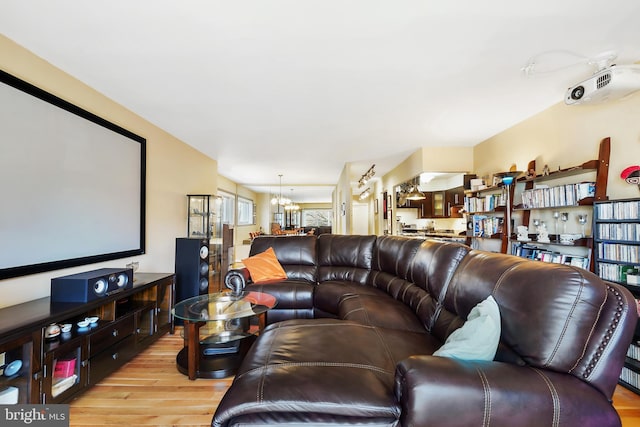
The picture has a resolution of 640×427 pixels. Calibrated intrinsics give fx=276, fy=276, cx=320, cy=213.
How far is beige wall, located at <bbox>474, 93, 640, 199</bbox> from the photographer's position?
92.6 inches

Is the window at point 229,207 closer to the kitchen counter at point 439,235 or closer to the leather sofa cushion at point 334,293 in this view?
the kitchen counter at point 439,235

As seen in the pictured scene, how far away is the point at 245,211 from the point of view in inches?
404

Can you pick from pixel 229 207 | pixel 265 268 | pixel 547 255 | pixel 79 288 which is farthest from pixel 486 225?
pixel 229 207

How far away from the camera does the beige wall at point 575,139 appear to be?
2.35 metres

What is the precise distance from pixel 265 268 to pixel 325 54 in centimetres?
228

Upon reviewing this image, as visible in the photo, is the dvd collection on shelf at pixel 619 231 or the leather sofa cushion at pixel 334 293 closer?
the dvd collection on shelf at pixel 619 231

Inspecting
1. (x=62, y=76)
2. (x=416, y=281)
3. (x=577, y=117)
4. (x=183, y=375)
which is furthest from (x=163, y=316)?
(x=577, y=117)

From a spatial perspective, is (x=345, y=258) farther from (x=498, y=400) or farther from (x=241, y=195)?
(x=241, y=195)

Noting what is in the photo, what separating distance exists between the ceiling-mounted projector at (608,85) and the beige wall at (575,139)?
464 millimetres

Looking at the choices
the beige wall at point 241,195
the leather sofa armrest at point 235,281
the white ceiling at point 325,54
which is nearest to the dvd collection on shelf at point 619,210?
the white ceiling at point 325,54

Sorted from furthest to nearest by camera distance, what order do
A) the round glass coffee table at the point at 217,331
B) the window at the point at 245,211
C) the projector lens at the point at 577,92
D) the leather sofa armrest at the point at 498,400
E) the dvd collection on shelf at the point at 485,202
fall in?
the window at the point at 245,211
the dvd collection on shelf at the point at 485,202
the projector lens at the point at 577,92
the round glass coffee table at the point at 217,331
the leather sofa armrest at the point at 498,400

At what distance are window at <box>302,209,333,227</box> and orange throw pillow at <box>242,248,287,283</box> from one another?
13432 mm

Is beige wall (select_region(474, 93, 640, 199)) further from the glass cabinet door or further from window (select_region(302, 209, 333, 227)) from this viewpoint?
window (select_region(302, 209, 333, 227))

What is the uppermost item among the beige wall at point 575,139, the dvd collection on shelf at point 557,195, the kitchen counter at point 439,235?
the beige wall at point 575,139
